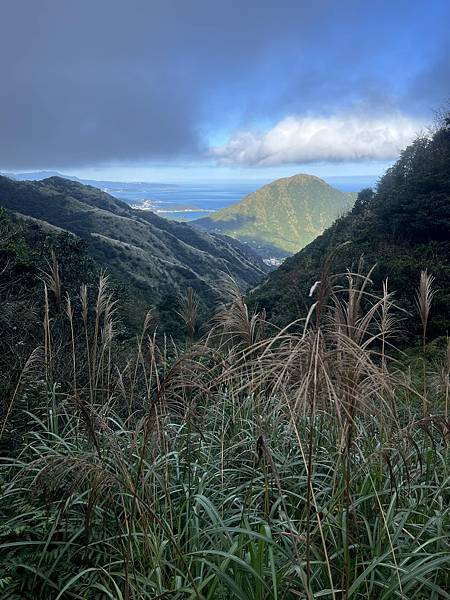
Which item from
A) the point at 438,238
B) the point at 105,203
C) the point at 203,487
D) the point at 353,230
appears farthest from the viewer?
the point at 105,203

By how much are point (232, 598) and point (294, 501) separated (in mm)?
746

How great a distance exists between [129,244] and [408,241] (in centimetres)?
5139

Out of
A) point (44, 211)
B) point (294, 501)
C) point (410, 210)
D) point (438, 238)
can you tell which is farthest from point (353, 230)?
point (44, 211)

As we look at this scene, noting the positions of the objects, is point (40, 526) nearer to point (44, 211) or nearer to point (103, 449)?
point (103, 449)

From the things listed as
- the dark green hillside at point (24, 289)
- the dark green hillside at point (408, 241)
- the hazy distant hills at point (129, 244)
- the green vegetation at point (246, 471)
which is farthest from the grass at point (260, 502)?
the hazy distant hills at point (129, 244)

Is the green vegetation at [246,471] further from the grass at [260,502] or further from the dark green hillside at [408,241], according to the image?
the dark green hillside at [408,241]

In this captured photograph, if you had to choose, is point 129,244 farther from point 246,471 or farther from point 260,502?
point 260,502

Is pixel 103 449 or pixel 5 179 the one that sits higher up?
pixel 5 179

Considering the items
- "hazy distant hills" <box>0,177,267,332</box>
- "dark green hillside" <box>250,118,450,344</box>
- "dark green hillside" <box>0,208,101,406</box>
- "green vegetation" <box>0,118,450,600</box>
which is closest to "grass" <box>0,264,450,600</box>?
"green vegetation" <box>0,118,450,600</box>

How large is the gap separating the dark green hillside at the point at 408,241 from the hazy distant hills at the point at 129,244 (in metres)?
20.7

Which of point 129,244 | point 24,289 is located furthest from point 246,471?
point 129,244

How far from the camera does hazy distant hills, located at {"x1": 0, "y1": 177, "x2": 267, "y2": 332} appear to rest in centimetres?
5372

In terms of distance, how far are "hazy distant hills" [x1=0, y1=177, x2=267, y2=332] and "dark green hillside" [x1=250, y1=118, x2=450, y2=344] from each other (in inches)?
814

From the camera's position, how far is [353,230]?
28547 millimetres
